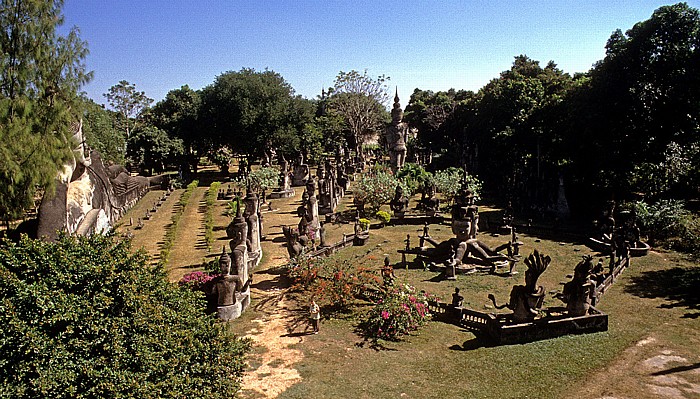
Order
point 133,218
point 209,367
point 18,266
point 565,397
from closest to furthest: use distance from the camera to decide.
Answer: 1. point 18,266
2. point 209,367
3. point 565,397
4. point 133,218

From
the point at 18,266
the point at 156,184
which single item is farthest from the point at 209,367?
the point at 156,184

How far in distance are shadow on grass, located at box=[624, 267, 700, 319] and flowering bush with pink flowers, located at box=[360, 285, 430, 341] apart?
9777 millimetres

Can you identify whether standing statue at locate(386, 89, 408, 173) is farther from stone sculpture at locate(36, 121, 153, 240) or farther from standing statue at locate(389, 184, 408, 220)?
stone sculpture at locate(36, 121, 153, 240)

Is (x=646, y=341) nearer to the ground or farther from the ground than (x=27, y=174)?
nearer to the ground

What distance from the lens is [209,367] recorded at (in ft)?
28.6

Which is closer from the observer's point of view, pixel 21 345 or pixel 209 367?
pixel 21 345

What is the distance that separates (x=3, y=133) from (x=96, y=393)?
1469 cm

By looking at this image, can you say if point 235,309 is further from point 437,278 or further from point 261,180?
point 261,180

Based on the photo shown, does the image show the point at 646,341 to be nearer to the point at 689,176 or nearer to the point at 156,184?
the point at 689,176

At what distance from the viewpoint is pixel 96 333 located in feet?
Result: 24.3

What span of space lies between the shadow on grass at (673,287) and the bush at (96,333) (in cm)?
1695

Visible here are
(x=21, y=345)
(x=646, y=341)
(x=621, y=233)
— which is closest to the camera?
(x=21, y=345)

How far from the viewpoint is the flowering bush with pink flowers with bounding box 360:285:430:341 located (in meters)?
14.7

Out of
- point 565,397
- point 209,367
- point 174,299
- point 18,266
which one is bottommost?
point 565,397
